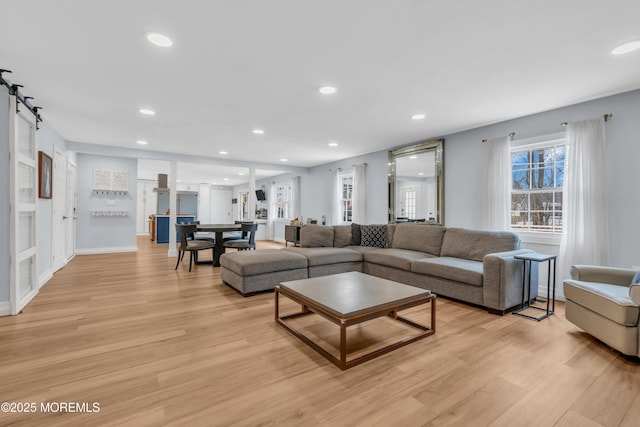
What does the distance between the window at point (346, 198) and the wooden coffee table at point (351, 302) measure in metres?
4.53

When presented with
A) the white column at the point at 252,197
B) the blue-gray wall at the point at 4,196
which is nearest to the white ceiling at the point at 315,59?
the blue-gray wall at the point at 4,196

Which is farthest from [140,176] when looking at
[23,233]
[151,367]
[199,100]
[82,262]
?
[151,367]

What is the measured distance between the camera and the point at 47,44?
7.62 ft

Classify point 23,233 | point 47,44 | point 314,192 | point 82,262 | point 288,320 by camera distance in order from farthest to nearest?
point 314,192
point 82,262
point 23,233
point 288,320
point 47,44

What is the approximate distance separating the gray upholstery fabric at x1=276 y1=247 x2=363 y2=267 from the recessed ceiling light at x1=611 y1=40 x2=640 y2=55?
3536 millimetres

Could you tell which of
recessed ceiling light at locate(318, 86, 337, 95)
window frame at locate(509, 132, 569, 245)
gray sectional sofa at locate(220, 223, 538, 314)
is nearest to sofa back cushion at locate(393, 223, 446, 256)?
gray sectional sofa at locate(220, 223, 538, 314)

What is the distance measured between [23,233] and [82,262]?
2868 mm

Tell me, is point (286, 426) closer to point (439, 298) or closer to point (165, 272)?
point (439, 298)

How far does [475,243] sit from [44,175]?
610cm

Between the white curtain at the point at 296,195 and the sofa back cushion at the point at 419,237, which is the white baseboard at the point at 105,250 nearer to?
the white curtain at the point at 296,195

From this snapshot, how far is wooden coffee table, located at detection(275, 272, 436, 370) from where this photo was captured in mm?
2068

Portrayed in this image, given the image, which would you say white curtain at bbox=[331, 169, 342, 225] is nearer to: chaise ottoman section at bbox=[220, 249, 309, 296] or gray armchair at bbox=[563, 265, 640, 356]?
chaise ottoman section at bbox=[220, 249, 309, 296]

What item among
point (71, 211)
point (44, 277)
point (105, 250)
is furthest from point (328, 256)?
point (105, 250)

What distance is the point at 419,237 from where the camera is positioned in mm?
4617
